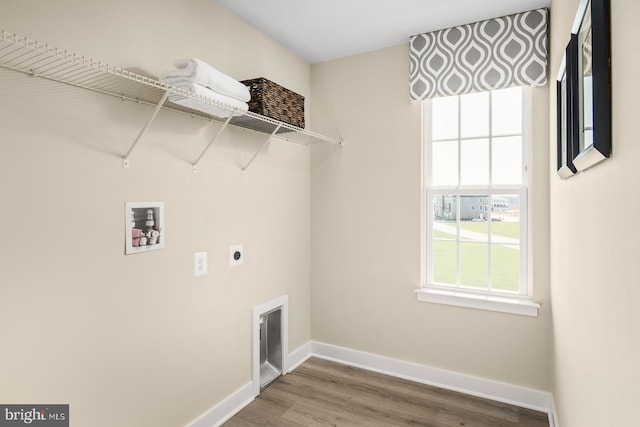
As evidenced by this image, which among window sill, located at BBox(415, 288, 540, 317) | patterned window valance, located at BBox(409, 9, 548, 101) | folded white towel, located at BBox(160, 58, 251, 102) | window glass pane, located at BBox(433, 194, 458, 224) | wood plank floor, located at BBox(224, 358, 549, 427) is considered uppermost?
patterned window valance, located at BBox(409, 9, 548, 101)

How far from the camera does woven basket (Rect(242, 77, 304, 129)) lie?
213cm

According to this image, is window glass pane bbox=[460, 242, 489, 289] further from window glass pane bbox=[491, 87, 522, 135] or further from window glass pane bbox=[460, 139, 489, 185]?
window glass pane bbox=[491, 87, 522, 135]

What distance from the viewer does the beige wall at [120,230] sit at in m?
1.34

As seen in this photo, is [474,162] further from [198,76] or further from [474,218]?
[198,76]

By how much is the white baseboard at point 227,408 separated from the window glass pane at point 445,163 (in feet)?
6.60

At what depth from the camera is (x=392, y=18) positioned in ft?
7.94

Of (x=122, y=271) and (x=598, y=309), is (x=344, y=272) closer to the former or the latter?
(x=122, y=271)

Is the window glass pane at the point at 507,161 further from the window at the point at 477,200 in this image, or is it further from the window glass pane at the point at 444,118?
the window glass pane at the point at 444,118

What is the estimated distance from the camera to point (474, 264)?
8.59ft

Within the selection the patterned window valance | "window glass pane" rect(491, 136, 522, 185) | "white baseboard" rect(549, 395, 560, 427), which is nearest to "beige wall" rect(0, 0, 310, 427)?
the patterned window valance

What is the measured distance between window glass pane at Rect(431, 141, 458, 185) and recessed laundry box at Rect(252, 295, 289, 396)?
1.51 meters

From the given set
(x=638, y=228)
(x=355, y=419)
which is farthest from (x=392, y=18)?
(x=355, y=419)

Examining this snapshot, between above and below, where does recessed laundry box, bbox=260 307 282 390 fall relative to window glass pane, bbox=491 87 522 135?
below

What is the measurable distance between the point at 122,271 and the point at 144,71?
0.97 metres
